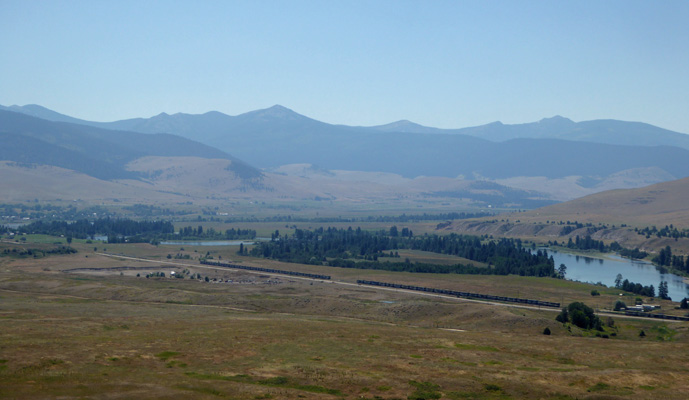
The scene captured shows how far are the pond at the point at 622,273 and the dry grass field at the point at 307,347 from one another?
29661 millimetres

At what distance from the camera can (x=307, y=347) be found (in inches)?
2581

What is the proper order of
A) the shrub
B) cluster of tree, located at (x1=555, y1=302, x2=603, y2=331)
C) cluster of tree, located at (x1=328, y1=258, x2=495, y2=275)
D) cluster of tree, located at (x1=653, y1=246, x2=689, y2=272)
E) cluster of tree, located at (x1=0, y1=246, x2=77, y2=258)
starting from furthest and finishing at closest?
cluster of tree, located at (x1=653, y1=246, x2=689, y2=272), cluster of tree, located at (x1=0, y1=246, x2=77, y2=258), cluster of tree, located at (x1=328, y1=258, x2=495, y2=275), the shrub, cluster of tree, located at (x1=555, y1=302, x2=603, y2=331)

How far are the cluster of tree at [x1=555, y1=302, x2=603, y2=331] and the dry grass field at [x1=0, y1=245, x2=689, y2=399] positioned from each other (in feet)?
12.0

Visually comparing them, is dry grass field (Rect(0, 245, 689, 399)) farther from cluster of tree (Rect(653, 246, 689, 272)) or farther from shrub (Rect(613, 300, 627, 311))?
cluster of tree (Rect(653, 246, 689, 272))

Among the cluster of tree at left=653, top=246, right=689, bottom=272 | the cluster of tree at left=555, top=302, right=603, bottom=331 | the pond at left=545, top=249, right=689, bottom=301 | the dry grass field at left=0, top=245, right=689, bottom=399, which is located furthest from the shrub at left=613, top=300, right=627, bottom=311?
the cluster of tree at left=653, top=246, right=689, bottom=272

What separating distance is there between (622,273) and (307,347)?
120 meters

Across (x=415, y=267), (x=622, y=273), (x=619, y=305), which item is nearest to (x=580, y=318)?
(x=619, y=305)

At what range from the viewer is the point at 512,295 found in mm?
123125

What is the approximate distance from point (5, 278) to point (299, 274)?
5471 centimetres

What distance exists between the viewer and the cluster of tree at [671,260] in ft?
557

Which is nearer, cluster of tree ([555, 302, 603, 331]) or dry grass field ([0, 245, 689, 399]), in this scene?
dry grass field ([0, 245, 689, 399])

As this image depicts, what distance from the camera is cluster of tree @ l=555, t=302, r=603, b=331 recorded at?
90.1 m

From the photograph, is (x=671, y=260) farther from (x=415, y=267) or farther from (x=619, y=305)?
(x=619, y=305)

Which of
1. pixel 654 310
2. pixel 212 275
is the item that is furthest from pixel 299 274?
pixel 654 310
